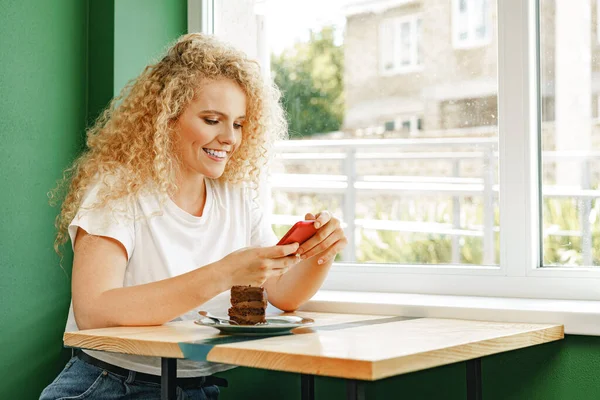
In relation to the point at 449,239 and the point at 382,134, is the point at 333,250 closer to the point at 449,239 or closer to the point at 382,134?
the point at 449,239

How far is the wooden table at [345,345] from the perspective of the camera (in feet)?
4.36

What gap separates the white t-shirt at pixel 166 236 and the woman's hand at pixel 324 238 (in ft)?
1.02

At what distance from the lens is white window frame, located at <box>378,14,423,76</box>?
9.34 feet

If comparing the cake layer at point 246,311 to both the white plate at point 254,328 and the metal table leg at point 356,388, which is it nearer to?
the white plate at point 254,328

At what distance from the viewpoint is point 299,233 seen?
1797 mm

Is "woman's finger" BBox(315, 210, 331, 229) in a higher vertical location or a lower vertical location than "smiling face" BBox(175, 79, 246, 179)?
lower

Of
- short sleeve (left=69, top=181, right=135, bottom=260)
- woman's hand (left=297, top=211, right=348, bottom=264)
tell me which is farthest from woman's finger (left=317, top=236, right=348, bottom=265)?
short sleeve (left=69, top=181, right=135, bottom=260)

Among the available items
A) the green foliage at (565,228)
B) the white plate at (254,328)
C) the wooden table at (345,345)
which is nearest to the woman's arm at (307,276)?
→ the wooden table at (345,345)

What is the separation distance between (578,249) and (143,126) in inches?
48.4

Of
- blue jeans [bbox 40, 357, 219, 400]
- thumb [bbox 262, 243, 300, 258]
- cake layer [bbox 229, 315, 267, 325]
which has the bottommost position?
blue jeans [bbox 40, 357, 219, 400]

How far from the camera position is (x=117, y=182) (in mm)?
1994

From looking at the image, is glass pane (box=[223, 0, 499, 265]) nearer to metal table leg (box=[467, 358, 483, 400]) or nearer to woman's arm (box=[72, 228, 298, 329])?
metal table leg (box=[467, 358, 483, 400])

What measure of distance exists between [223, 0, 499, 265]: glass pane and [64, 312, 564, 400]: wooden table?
0.73 m

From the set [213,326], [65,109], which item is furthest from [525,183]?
[65,109]
